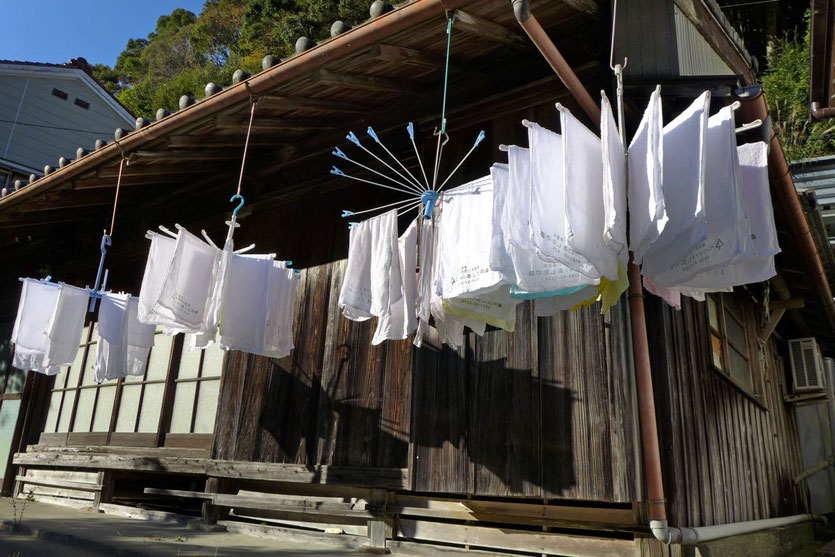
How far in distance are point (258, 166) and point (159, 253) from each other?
2233 mm

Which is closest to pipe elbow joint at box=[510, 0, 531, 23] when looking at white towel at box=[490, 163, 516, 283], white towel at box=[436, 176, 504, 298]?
white towel at box=[490, 163, 516, 283]

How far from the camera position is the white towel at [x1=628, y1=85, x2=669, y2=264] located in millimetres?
3135

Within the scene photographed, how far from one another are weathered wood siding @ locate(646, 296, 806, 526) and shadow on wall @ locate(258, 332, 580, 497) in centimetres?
68

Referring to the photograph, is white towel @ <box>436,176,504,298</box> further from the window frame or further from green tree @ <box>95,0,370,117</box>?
green tree @ <box>95,0,370,117</box>

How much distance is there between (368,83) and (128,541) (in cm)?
466

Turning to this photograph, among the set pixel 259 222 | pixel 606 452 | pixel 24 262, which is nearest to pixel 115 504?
pixel 259 222

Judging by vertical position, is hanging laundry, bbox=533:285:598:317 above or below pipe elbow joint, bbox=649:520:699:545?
above

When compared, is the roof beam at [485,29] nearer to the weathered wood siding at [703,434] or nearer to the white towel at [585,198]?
the white towel at [585,198]

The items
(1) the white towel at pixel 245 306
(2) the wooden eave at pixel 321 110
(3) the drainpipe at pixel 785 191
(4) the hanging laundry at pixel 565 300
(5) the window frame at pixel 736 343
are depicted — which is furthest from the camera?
(5) the window frame at pixel 736 343

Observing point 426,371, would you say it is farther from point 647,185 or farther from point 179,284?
point 647,185

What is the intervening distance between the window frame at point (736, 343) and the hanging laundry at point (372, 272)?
3106 mm

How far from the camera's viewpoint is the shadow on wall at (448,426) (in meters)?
4.45

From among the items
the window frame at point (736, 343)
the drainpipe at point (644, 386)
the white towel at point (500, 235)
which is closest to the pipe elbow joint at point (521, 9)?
the drainpipe at point (644, 386)

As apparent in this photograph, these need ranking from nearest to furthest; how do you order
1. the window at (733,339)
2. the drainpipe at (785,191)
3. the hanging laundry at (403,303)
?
the drainpipe at (785,191) → the hanging laundry at (403,303) → the window at (733,339)
